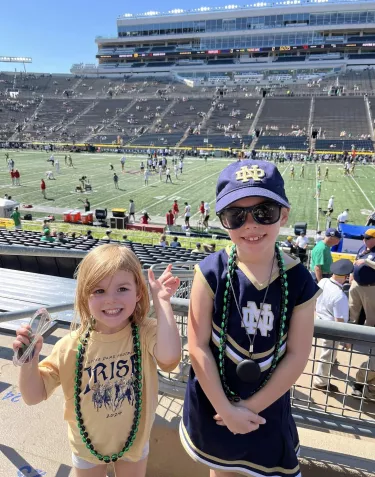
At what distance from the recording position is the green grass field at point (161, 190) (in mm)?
21312

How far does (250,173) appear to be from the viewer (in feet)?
5.60

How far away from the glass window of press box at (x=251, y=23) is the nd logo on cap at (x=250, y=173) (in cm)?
9501

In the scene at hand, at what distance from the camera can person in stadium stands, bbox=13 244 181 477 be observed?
1.81 meters

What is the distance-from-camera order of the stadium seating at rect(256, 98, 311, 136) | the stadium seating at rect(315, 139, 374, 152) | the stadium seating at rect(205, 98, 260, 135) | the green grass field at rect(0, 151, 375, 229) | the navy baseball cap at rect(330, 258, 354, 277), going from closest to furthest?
the navy baseball cap at rect(330, 258, 354, 277) → the green grass field at rect(0, 151, 375, 229) → the stadium seating at rect(315, 139, 374, 152) → the stadium seating at rect(256, 98, 311, 136) → the stadium seating at rect(205, 98, 260, 135)

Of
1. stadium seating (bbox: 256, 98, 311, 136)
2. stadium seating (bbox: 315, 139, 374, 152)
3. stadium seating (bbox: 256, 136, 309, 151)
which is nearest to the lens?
stadium seating (bbox: 315, 139, 374, 152)

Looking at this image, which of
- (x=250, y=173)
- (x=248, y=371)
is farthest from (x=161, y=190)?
(x=248, y=371)

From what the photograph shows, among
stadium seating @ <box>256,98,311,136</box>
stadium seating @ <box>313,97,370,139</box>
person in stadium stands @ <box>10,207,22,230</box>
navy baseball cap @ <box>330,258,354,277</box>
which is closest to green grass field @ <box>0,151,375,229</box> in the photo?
person in stadium stands @ <box>10,207,22,230</box>

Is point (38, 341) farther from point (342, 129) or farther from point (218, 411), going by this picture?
point (342, 129)

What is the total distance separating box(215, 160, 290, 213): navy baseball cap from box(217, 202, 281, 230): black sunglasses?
0.04 meters

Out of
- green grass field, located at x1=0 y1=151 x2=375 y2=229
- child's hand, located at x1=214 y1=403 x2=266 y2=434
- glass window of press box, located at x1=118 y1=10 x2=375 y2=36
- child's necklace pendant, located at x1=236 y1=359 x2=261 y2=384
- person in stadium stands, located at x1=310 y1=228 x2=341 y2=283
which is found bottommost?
green grass field, located at x1=0 y1=151 x2=375 y2=229

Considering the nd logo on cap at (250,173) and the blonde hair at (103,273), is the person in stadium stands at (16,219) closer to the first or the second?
the blonde hair at (103,273)

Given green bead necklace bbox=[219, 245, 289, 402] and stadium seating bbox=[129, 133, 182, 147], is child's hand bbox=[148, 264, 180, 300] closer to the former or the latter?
green bead necklace bbox=[219, 245, 289, 402]

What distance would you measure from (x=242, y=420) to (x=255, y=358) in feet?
0.90

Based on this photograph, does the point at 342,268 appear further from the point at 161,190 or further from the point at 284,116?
the point at 284,116
